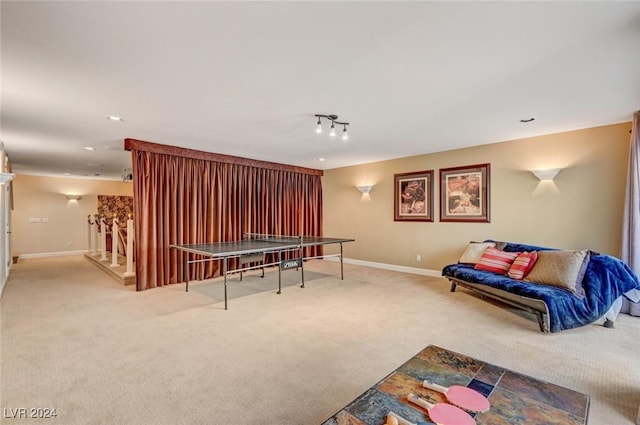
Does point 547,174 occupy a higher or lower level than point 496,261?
higher

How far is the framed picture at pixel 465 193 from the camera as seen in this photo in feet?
17.2

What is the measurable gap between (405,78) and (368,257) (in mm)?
4966

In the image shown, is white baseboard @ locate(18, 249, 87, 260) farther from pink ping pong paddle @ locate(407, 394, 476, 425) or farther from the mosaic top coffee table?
pink ping pong paddle @ locate(407, 394, 476, 425)

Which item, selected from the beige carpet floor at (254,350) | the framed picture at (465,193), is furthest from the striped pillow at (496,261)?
the framed picture at (465,193)

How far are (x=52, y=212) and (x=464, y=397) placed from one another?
1144 centimetres

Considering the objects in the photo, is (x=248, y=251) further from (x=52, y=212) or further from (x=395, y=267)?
(x=52, y=212)

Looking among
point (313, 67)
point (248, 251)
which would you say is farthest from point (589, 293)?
point (248, 251)

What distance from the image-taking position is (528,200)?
4781 mm

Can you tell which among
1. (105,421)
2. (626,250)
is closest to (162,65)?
(105,421)

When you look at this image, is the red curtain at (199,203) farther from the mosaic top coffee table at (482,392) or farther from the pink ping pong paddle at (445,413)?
the pink ping pong paddle at (445,413)

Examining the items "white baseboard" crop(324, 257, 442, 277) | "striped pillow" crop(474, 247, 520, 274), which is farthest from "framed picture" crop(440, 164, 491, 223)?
"white baseboard" crop(324, 257, 442, 277)

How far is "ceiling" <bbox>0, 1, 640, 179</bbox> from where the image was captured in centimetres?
187

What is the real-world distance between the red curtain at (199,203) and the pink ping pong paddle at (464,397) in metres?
4.85

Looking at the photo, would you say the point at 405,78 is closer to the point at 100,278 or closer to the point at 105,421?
the point at 105,421
